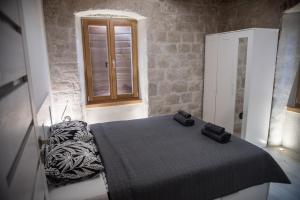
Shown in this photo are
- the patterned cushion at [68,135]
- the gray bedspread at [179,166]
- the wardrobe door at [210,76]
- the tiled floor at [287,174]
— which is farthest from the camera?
the wardrobe door at [210,76]

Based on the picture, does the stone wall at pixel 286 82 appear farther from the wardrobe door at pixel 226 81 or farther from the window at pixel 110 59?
the window at pixel 110 59

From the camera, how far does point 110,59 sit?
3.59m

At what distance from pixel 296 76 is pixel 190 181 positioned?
8.30 ft

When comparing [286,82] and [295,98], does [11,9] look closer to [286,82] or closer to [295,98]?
[286,82]

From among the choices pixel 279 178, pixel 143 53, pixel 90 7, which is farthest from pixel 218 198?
pixel 90 7

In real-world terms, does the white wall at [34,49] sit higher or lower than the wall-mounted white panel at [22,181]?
higher

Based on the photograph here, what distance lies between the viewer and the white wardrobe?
2941 mm

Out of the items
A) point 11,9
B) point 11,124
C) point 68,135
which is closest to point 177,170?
point 68,135

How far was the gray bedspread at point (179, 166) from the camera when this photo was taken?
4.84 feet

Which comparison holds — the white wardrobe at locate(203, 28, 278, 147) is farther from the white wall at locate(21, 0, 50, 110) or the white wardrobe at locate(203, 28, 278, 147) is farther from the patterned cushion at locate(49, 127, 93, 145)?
the white wall at locate(21, 0, 50, 110)

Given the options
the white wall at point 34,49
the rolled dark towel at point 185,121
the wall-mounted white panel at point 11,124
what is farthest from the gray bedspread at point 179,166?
the wall-mounted white panel at point 11,124

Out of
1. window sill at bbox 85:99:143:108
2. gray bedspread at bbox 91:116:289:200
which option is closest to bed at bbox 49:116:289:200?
gray bedspread at bbox 91:116:289:200

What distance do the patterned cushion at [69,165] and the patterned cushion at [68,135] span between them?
0.29 metres

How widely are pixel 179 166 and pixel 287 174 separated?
1.81 meters
